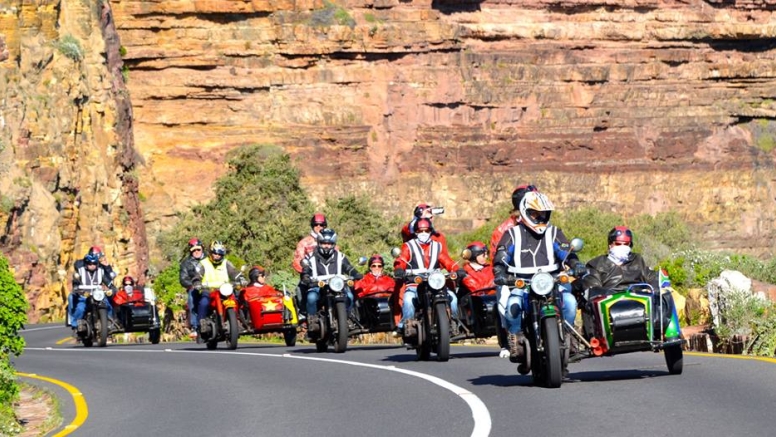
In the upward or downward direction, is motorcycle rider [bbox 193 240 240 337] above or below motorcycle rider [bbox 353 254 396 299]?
above

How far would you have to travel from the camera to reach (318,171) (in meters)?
113

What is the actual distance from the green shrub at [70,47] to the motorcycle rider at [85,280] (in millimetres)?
36467

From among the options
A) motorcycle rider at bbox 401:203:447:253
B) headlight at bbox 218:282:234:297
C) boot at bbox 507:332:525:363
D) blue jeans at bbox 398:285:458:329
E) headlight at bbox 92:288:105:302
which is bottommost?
boot at bbox 507:332:525:363

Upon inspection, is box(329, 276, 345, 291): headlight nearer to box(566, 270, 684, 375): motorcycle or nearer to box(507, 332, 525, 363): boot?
box(507, 332, 525, 363): boot

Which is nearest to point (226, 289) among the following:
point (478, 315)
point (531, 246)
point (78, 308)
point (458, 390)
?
point (478, 315)

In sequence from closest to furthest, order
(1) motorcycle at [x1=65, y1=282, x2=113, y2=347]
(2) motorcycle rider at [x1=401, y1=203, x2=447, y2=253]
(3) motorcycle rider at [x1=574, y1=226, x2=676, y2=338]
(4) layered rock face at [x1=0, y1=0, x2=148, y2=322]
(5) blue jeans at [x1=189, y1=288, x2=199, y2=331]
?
(3) motorcycle rider at [x1=574, y1=226, x2=676, y2=338] → (2) motorcycle rider at [x1=401, y1=203, x2=447, y2=253] → (5) blue jeans at [x1=189, y1=288, x2=199, y2=331] → (1) motorcycle at [x1=65, y1=282, x2=113, y2=347] → (4) layered rock face at [x1=0, y1=0, x2=148, y2=322]

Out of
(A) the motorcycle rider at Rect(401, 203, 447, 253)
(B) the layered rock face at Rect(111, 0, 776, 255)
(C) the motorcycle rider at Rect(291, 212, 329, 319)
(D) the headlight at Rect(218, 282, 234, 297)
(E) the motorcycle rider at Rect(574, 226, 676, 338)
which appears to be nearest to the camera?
(E) the motorcycle rider at Rect(574, 226, 676, 338)

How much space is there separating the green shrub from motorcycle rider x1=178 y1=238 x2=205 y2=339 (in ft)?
138

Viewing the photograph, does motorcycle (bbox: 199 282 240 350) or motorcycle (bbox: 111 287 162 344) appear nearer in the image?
motorcycle (bbox: 199 282 240 350)

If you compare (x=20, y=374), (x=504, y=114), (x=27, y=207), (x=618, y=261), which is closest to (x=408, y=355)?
(x=20, y=374)

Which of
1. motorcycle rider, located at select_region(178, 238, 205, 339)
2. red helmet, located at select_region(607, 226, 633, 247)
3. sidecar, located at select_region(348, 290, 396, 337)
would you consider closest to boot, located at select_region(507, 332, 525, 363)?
red helmet, located at select_region(607, 226, 633, 247)

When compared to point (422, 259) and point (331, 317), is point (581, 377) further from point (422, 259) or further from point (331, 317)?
point (331, 317)

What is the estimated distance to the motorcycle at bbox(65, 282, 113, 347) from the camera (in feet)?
103

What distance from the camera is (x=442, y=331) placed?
20047 millimetres
